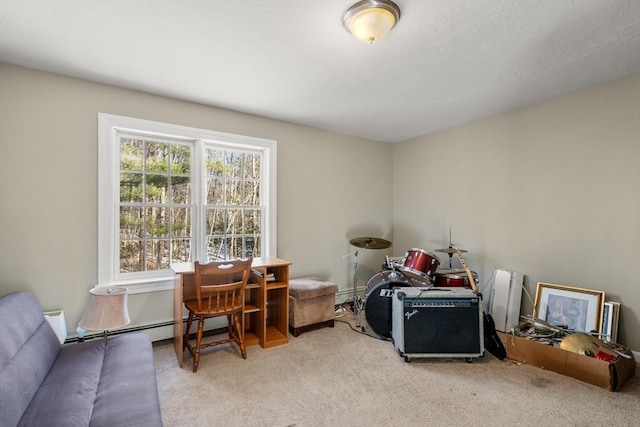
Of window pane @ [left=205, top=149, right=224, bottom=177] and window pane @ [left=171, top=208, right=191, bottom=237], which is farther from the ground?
window pane @ [left=205, top=149, right=224, bottom=177]

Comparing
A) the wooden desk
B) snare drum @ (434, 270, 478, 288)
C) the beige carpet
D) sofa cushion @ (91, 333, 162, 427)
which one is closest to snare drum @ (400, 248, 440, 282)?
snare drum @ (434, 270, 478, 288)

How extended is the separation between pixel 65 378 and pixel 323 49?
2.60 metres

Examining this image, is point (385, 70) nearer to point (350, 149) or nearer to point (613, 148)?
point (350, 149)

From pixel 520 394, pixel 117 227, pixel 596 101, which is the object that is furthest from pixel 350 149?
pixel 520 394

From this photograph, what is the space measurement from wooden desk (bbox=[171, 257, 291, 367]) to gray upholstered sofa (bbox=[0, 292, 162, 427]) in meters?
0.61

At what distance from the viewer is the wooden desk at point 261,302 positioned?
2.62 m

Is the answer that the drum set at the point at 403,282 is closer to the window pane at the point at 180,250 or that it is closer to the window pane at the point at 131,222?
the window pane at the point at 180,250

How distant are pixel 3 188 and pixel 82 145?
631 mm

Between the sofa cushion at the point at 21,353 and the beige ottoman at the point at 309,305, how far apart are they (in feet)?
6.26

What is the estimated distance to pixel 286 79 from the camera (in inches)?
103

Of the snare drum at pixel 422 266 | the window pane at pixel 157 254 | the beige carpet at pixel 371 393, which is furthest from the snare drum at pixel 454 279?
the window pane at pixel 157 254

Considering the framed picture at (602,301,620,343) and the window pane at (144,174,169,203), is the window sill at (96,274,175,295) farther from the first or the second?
the framed picture at (602,301,620,343)

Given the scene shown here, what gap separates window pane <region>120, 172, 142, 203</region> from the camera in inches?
113

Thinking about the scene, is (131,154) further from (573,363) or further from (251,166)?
(573,363)
